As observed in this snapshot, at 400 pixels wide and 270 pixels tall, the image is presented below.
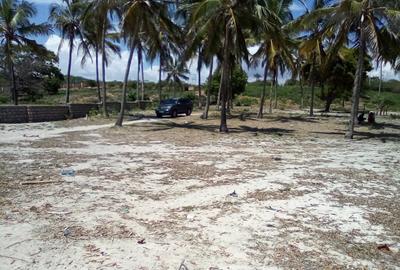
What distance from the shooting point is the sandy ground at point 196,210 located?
5102 millimetres

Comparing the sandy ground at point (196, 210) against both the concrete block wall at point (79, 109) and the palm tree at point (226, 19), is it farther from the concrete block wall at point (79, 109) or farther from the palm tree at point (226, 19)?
the concrete block wall at point (79, 109)

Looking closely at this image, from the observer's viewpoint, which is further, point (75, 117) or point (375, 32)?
point (75, 117)

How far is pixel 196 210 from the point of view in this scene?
7.04 metres

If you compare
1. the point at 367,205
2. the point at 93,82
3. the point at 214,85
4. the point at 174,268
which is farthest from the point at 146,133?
the point at 93,82

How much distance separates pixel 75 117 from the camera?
1150 inches

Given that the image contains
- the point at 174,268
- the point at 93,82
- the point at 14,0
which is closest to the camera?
the point at 174,268

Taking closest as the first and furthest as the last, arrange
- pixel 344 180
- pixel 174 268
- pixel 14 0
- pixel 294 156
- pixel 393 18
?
pixel 174 268 → pixel 344 180 → pixel 294 156 → pixel 393 18 → pixel 14 0

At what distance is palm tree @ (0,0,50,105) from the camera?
2819cm

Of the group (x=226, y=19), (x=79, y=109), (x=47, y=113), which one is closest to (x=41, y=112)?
(x=47, y=113)

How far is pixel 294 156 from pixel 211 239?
28.0 ft

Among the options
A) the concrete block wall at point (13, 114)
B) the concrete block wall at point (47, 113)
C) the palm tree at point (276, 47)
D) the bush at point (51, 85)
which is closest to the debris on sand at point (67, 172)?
the palm tree at point (276, 47)

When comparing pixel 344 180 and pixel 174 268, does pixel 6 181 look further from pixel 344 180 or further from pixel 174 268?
pixel 344 180

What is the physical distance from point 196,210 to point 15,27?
26.3m

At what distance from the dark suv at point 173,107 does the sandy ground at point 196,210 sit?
1855cm
